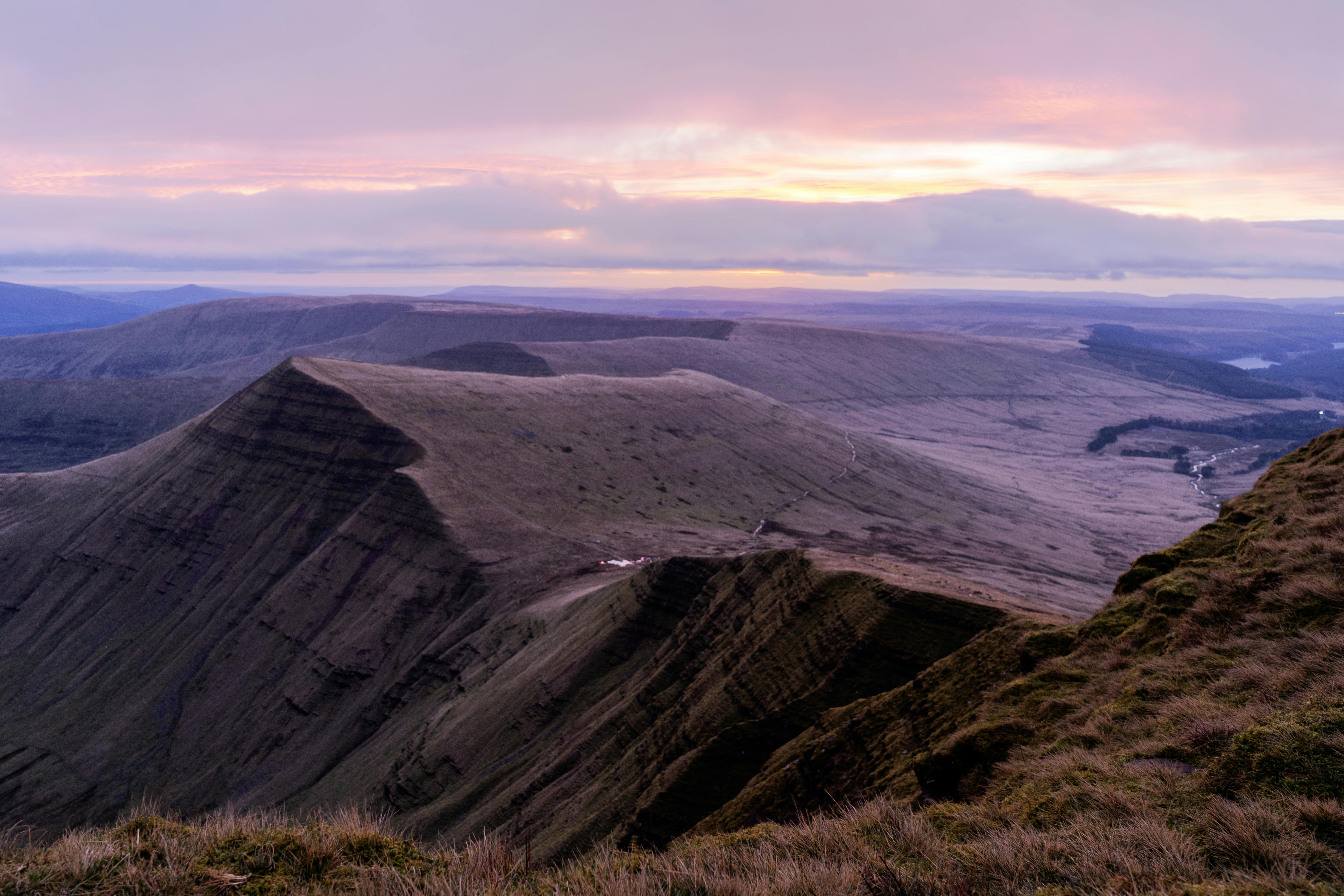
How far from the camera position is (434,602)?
54.1 meters

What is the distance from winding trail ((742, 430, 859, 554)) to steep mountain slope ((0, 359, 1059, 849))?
0.68 m

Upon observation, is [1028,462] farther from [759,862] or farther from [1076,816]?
[759,862]

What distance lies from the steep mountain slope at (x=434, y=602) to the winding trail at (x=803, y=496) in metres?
0.68

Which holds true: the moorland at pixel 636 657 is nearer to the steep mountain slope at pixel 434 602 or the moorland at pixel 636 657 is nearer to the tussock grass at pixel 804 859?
the tussock grass at pixel 804 859

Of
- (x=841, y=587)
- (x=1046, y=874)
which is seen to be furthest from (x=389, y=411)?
(x=1046, y=874)

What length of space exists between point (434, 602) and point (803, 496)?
171 feet

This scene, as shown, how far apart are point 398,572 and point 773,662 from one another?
37475mm

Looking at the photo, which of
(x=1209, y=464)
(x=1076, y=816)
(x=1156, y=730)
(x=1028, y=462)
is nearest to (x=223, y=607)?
(x=1156, y=730)

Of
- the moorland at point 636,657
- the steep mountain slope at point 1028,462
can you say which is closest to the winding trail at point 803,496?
the moorland at point 636,657

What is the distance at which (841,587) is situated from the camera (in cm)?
2884

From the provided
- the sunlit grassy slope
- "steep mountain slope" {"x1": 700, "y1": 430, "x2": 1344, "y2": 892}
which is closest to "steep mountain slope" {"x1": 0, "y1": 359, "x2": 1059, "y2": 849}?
"steep mountain slope" {"x1": 700, "y1": 430, "x2": 1344, "y2": 892}

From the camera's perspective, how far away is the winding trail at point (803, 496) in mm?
77144

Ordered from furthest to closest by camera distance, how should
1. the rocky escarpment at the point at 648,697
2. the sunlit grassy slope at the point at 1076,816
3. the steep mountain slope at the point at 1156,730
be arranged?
the rocky escarpment at the point at 648,697 < the steep mountain slope at the point at 1156,730 < the sunlit grassy slope at the point at 1076,816

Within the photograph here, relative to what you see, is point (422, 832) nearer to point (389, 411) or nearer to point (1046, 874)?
point (1046, 874)
